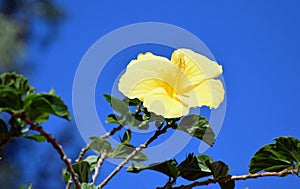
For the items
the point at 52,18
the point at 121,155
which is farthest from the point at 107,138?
the point at 52,18

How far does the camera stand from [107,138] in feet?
1.57

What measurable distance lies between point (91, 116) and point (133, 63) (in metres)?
0.05

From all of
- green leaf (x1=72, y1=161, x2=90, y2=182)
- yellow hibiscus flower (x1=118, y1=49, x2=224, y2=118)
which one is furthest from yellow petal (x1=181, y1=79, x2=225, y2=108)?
green leaf (x1=72, y1=161, x2=90, y2=182)

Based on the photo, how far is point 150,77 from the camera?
0.43 metres

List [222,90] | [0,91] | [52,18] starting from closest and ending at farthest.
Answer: [0,91], [222,90], [52,18]

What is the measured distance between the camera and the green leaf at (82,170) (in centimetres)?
45

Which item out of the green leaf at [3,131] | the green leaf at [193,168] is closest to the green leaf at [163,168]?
the green leaf at [193,168]

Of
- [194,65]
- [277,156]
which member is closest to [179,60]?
[194,65]

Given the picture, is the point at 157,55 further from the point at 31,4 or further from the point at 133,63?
the point at 31,4

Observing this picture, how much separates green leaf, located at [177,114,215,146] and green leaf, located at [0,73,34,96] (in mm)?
140

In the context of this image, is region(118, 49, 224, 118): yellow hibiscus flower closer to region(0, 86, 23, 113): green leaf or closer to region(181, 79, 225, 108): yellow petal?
region(181, 79, 225, 108): yellow petal

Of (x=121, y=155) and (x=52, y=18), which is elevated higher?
(x=52, y=18)

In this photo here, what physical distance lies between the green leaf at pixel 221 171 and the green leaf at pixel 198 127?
20mm

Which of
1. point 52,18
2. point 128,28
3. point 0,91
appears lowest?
point 0,91
